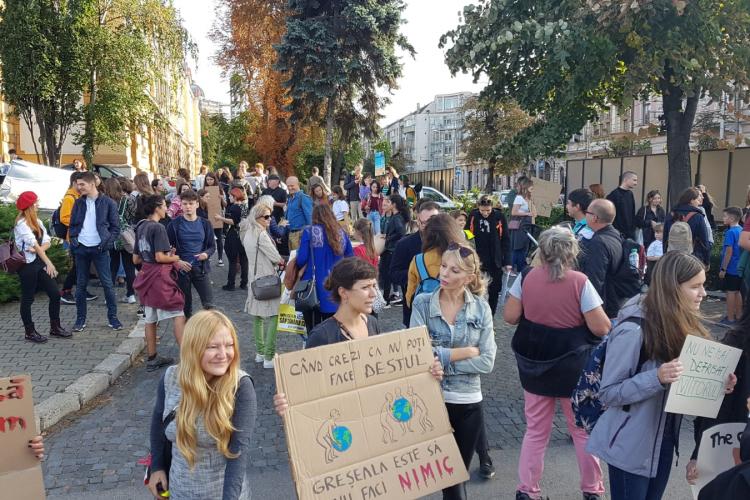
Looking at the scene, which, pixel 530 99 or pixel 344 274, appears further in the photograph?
pixel 530 99

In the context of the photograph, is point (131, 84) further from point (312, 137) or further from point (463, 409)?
point (463, 409)

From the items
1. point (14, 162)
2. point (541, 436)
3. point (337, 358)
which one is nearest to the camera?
point (337, 358)

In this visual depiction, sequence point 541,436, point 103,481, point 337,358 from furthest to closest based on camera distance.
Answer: point 103,481
point 541,436
point 337,358

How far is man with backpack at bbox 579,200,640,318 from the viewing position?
505 cm

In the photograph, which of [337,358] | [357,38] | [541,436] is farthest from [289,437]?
[357,38]

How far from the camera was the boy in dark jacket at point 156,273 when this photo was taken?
634 centimetres

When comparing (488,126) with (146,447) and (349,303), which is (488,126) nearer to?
(146,447)

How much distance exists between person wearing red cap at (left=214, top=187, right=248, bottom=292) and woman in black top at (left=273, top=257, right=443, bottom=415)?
25.5 feet

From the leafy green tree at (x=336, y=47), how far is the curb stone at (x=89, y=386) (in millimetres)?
20526

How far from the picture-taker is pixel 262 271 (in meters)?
6.65

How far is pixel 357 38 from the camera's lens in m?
26.2

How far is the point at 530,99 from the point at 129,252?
385 inches

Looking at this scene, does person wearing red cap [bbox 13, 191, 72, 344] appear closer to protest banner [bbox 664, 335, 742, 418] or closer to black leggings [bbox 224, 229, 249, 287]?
black leggings [bbox 224, 229, 249, 287]

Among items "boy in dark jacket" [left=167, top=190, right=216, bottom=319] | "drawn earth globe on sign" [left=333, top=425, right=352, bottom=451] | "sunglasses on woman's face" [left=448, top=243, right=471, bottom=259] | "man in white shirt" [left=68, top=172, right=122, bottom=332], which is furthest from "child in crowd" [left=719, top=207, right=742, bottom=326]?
"man in white shirt" [left=68, top=172, right=122, bottom=332]
